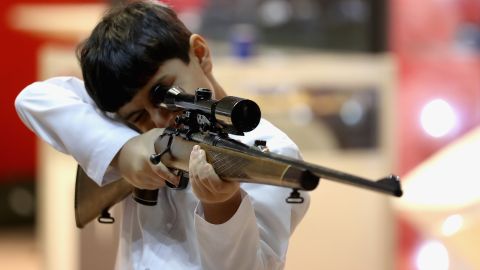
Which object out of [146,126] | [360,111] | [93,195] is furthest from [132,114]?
[360,111]

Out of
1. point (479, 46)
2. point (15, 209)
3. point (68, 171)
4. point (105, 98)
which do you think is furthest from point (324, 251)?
point (15, 209)

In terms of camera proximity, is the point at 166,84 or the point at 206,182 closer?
the point at 206,182

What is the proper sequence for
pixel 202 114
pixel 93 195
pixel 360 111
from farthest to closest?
pixel 360 111, pixel 93 195, pixel 202 114

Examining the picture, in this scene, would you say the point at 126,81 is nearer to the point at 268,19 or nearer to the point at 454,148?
the point at 454,148

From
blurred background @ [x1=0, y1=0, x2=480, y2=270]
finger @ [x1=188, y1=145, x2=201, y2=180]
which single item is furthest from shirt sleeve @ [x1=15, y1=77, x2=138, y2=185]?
blurred background @ [x1=0, y1=0, x2=480, y2=270]

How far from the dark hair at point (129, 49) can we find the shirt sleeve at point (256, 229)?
15 centimetres

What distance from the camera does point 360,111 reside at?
9.07 feet

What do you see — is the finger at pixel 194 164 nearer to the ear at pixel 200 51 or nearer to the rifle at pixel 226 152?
the rifle at pixel 226 152

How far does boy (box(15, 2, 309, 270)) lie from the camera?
106 cm

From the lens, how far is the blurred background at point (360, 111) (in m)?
2.24

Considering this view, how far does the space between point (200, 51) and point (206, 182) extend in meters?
0.25

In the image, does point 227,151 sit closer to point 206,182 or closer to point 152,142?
point 206,182

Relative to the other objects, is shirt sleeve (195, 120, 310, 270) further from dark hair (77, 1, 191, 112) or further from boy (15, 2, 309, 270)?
dark hair (77, 1, 191, 112)

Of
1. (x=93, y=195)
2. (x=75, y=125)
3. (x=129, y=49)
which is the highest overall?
(x=129, y=49)
